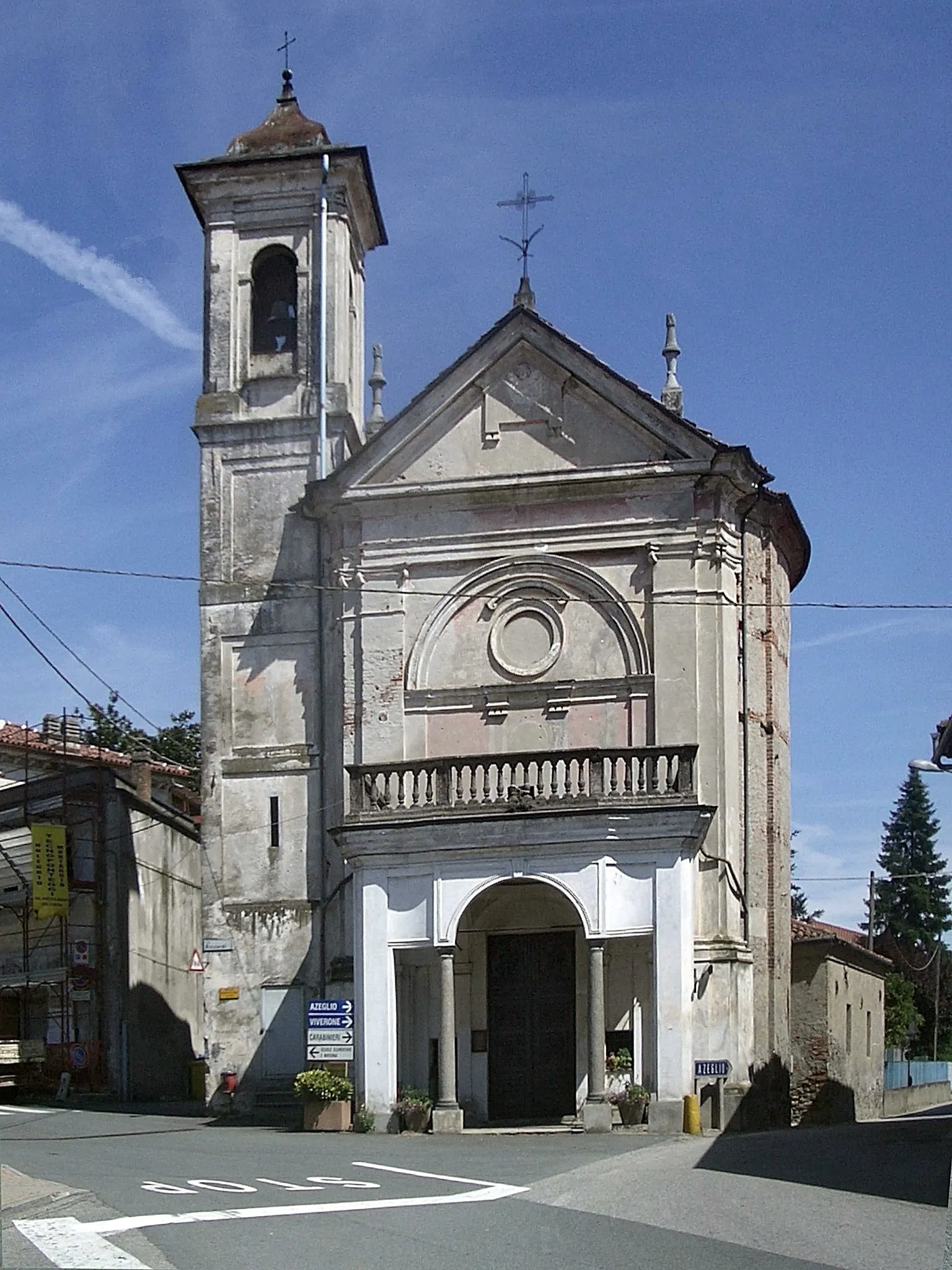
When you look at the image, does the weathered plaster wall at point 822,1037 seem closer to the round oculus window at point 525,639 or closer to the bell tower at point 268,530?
the round oculus window at point 525,639

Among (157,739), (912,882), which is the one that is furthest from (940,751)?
(912,882)

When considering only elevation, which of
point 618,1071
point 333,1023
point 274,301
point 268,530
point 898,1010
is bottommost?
point 898,1010

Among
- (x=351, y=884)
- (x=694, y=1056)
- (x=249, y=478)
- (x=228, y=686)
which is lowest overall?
(x=694, y=1056)

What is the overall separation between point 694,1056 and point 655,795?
3.91m

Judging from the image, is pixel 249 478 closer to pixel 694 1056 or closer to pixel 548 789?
pixel 548 789

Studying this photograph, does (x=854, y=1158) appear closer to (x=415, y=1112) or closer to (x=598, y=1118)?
(x=598, y=1118)

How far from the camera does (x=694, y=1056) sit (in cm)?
2734

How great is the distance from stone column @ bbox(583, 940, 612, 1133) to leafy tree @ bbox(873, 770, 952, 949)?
53.5 m

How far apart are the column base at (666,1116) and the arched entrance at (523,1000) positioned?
2554 millimetres

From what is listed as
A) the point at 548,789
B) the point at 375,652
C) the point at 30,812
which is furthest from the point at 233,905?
the point at 30,812

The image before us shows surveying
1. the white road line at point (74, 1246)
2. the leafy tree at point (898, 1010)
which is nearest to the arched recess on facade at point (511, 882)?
the white road line at point (74, 1246)

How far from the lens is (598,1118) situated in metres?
25.9

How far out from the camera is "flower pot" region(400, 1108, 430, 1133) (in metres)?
26.7

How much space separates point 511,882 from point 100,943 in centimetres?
1484
